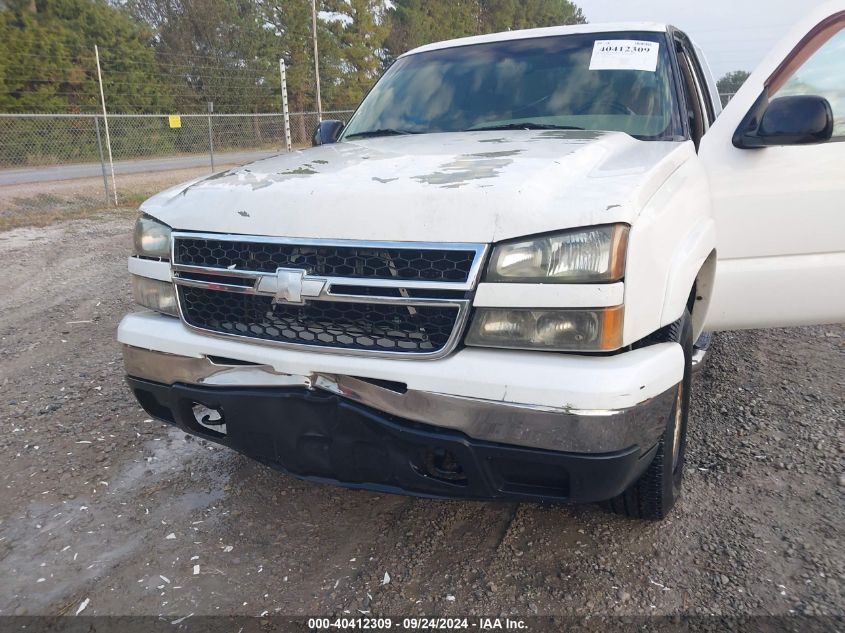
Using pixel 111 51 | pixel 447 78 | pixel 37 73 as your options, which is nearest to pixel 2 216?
pixel 447 78

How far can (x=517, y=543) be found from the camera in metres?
2.56

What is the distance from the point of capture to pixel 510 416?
192 centimetres

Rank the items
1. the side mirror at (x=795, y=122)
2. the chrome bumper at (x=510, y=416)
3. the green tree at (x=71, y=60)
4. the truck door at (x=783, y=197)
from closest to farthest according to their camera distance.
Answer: the chrome bumper at (x=510, y=416), the side mirror at (x=795, y=122), the truck door at (x=783, y=197), the green tree at (x=71, y=60)

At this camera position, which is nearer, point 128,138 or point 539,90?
point 539,90

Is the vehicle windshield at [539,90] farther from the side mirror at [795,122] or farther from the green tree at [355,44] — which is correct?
the green tree at [355,44]

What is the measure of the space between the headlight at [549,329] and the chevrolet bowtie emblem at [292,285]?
497 millimetres

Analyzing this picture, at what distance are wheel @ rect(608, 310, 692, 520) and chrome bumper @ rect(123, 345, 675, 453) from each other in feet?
0.81

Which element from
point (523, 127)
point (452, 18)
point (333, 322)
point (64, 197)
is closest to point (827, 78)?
point (523, 127)

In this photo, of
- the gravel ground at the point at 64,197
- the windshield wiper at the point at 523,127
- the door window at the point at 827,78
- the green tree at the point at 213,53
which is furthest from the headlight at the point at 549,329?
the green tree at the point at 213,53

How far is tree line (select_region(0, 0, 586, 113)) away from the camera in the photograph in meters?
28.5

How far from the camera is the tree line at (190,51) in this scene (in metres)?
28.5

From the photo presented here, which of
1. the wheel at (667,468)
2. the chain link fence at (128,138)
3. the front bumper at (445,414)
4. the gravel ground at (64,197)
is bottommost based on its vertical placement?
the gravel ground at (64,197)

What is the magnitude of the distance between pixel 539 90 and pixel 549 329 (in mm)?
1850

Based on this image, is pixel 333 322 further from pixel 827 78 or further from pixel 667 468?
pixel 827 78
